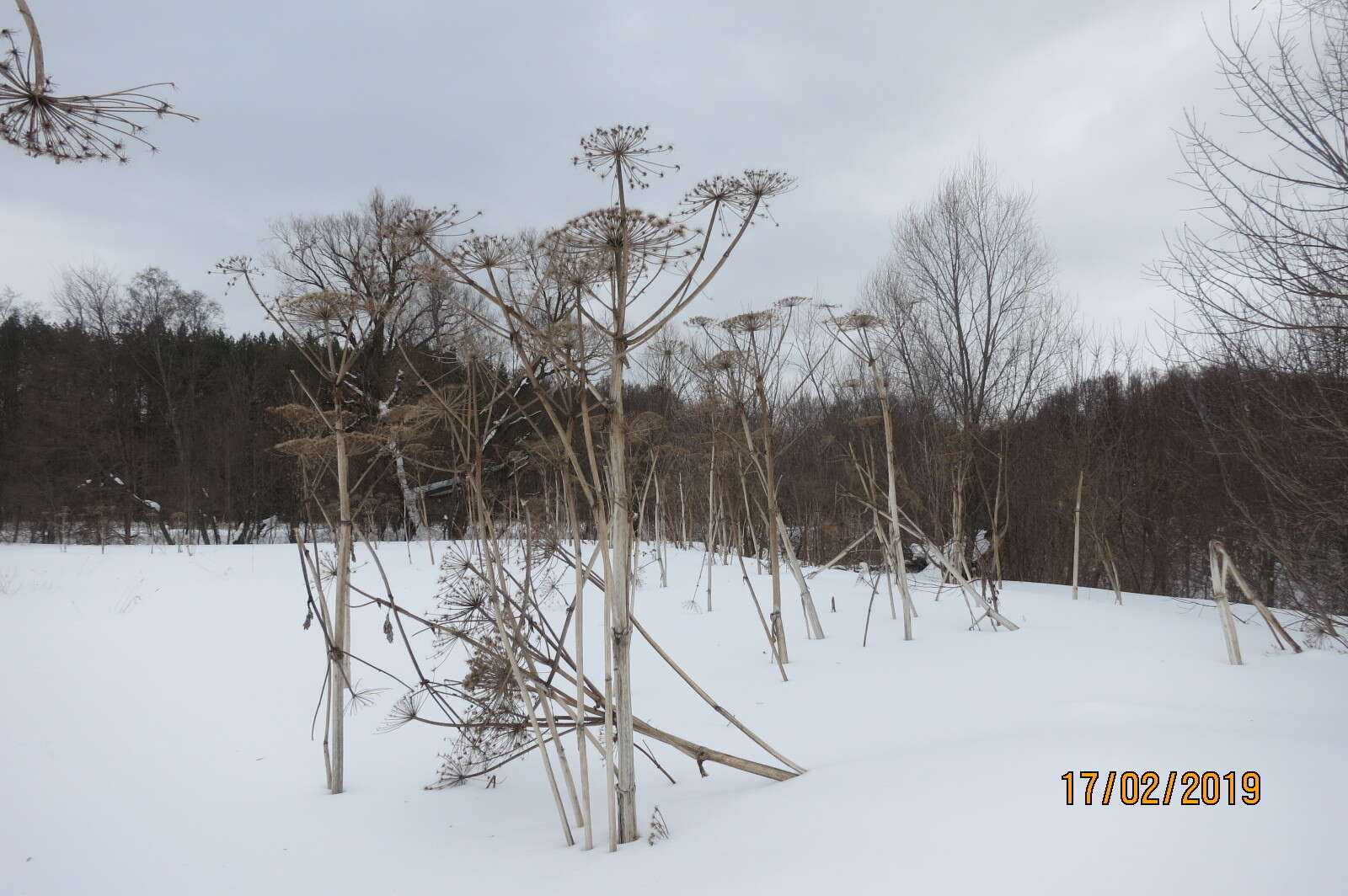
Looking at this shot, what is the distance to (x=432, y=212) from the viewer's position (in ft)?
9.52

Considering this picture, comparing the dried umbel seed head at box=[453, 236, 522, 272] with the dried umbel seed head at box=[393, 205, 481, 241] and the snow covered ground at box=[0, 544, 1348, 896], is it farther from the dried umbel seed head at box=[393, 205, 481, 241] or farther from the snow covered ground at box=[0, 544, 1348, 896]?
the snow covered ground at box=[0, 544, 1348, 896]

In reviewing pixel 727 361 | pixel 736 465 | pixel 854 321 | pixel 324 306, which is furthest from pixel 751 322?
pixel 736 465

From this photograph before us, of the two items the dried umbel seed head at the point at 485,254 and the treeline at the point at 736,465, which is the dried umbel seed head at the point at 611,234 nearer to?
the dried umbel seed head at the point at 485,254

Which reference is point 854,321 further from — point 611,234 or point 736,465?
point 736,465

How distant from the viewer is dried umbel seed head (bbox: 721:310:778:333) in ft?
19.1

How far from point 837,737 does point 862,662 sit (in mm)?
2068

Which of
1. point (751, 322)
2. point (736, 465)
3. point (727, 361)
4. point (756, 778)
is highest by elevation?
point (751, 322)

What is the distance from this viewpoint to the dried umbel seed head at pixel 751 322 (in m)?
5.82

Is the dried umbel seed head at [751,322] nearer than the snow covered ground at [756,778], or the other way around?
the snow covered ground at [756,778]

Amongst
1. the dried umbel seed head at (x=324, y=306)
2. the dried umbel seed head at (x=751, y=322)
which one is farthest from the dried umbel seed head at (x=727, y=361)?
the dried umbel seed head at (x=324, y=306)

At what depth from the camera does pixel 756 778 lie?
3.55m

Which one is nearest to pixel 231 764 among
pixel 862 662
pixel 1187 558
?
pixel 862 662

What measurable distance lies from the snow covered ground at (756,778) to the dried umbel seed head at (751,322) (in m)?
2.80

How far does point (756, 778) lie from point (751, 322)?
3.43m
